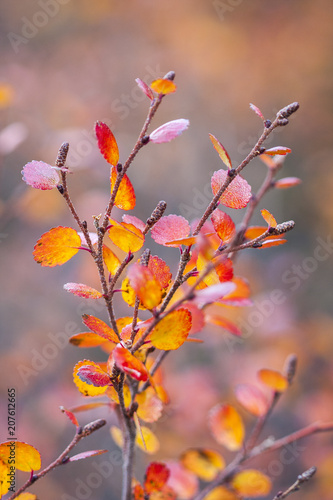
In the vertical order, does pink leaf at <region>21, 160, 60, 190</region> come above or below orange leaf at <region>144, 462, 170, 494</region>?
above

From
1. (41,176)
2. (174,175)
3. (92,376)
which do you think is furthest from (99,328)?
(174,175)

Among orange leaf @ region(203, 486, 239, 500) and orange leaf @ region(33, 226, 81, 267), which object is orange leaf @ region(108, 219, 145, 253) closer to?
orange leaf @ region(33, 226, 81, 267)

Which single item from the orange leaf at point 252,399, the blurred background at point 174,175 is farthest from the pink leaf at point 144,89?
the blurred background at point 174,175

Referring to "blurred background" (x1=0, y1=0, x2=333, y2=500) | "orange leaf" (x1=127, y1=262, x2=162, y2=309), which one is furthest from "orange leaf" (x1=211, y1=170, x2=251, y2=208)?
"blurred background" (x1=0, y1=0, x2=333, y2=500)

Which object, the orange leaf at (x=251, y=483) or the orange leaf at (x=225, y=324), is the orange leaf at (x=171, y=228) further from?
the orange leaf at (x=251, y=483)

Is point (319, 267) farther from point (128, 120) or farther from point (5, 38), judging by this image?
point (5, 38)

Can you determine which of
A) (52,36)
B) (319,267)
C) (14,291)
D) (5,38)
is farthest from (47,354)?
(52,36)

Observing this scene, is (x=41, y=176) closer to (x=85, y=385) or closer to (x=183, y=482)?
(x=85, y=385)
